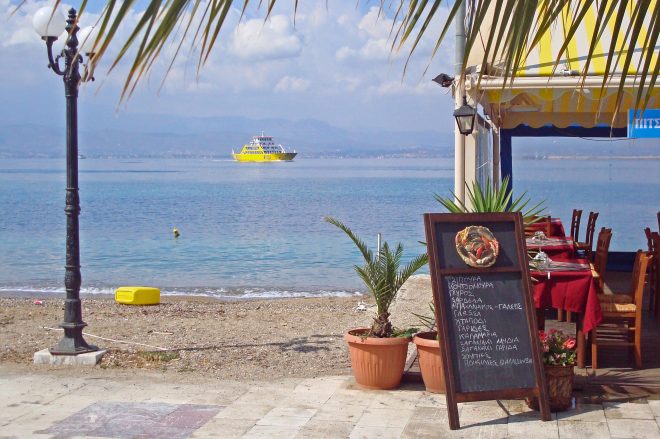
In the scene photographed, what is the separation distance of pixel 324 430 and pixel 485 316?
1156mm

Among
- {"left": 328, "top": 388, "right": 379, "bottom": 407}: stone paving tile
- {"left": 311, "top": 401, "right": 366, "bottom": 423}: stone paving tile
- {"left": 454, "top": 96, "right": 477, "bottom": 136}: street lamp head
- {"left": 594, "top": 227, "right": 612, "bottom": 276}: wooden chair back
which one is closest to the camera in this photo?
{"left": 311, "top": 401, "right": 366, "bottom": 423}: stone paving tile

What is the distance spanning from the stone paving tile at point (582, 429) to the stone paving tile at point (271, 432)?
1476 mm

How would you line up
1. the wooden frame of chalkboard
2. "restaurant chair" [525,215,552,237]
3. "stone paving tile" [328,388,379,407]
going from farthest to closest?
"restaurant chair" [525,215,552,237], "stone paving tile" [328,388,379,407], the wooden frame of chalkboard

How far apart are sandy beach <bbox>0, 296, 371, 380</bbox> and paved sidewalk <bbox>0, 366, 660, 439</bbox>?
71 cm

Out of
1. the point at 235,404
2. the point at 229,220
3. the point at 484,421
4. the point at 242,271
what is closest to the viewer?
the point at 484,421

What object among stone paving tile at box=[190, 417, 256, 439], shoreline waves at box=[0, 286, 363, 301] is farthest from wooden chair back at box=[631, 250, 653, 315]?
shoreline waves at box=[0, 286, 363, 301]

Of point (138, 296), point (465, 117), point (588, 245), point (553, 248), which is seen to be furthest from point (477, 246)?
point (138, 296)

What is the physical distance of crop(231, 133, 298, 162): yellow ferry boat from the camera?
484 ft

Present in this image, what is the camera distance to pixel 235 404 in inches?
219

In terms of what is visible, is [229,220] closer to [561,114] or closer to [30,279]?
[30,279]

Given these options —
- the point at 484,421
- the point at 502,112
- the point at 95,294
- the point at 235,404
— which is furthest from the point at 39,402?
the point at 95,294

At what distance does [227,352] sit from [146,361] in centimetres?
81

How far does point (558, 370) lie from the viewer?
204 inches

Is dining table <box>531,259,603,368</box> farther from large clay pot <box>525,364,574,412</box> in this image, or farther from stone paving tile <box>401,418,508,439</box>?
stone paving tile <box>401,418,508,439</box>
